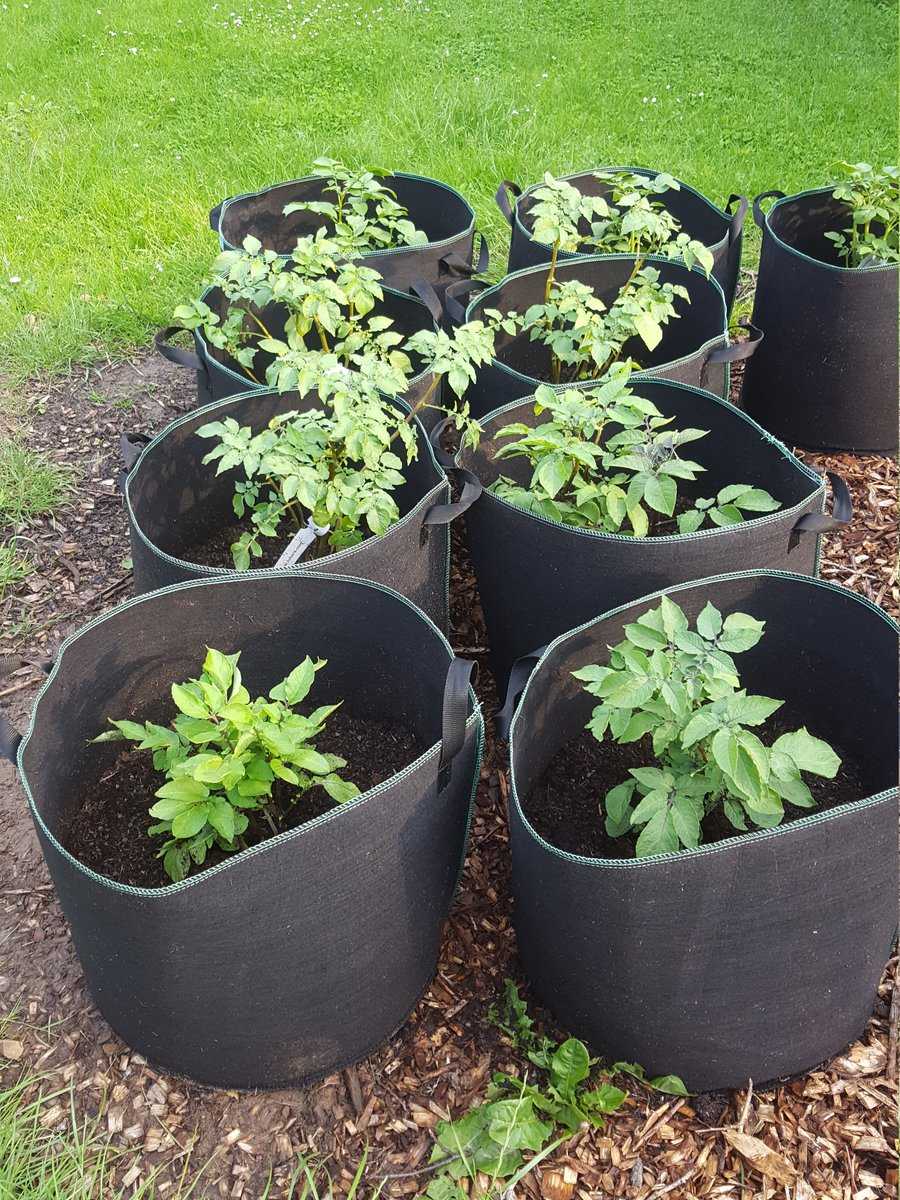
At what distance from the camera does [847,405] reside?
9.17 feet

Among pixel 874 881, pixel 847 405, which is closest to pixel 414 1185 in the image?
pixel 874 881

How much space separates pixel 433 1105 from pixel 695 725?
0.75 metres

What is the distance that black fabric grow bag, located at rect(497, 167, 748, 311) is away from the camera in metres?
2.77

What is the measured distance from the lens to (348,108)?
15.3 ft

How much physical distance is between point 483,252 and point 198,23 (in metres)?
3.62

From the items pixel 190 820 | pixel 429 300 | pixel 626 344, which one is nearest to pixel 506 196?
pixel 626 344

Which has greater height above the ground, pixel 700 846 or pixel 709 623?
pixel 709 623

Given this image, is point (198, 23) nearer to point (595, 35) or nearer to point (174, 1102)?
point (595, 35)

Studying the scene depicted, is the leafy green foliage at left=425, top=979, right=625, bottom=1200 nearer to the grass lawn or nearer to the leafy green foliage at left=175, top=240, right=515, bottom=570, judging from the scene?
the leafy green foliage at left=175, top=240, right=515, bottom=570

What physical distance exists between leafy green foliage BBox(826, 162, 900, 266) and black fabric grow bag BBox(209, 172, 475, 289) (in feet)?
3.43

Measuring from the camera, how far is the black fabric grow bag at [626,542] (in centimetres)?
173

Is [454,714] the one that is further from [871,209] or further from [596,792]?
[871,209]

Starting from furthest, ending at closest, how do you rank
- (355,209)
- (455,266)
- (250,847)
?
(455,266), (355,209), (250,847)

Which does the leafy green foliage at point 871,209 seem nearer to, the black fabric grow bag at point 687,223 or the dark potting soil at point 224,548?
the black fabric grow bag at point 687,223
